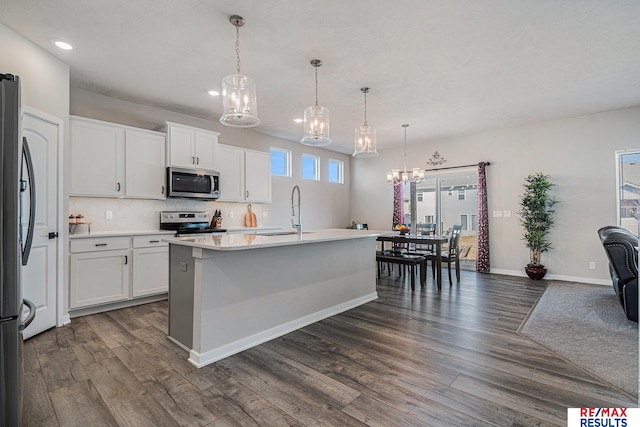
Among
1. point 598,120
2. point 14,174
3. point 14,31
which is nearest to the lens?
point 14,174

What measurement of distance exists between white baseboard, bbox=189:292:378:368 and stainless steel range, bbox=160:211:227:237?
2.27 m

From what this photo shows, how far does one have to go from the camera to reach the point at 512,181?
6.02 meters

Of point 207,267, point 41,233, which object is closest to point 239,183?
point 41,233

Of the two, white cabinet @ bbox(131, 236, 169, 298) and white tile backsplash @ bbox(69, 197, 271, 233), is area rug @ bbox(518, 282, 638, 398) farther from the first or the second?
white tile backsplash @ bbox(69, 197, 271, 233)

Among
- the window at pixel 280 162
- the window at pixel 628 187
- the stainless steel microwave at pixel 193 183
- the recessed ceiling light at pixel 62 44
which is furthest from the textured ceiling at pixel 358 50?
the window at pixel 280 162

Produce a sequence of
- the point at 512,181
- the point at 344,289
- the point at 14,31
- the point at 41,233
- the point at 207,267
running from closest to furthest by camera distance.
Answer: the point at 207,267 → the point at 14,31 → the point at 41,233 → the point at 344,289 → the point at 512,181

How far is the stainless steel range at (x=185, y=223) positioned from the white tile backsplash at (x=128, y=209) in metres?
0.13

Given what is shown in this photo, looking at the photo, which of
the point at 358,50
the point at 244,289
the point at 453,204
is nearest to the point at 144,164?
the point at 244,289

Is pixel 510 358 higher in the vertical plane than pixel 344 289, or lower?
lower

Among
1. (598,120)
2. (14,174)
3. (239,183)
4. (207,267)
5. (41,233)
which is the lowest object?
(207,267)

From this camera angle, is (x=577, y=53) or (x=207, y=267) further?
(x=577, y=53)

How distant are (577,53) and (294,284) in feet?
12.3

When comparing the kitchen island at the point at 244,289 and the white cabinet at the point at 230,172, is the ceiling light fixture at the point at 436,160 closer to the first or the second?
the white cabinet at the point at 230,172

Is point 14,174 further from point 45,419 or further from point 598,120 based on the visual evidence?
point 598,120
